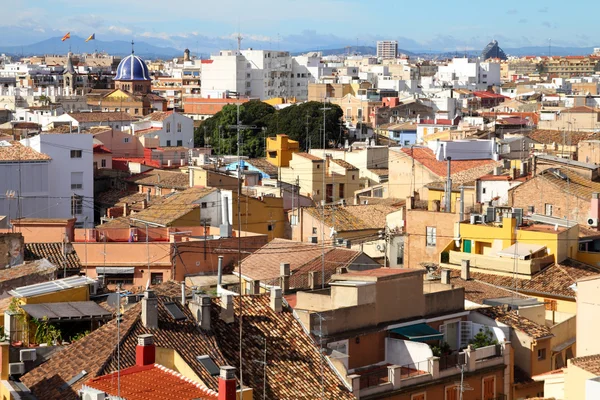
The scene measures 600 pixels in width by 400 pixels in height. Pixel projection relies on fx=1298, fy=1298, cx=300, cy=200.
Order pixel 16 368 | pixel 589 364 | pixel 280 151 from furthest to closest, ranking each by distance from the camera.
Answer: pixel 280 151, pixel 16 368, pixel 589 364

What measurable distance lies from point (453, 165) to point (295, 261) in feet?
51.9

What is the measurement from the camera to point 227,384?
10570 millimetres

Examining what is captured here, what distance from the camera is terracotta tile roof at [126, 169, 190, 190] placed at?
32.4 metres

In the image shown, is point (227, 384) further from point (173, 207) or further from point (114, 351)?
point (173, 207)

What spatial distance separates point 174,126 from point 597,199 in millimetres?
27825

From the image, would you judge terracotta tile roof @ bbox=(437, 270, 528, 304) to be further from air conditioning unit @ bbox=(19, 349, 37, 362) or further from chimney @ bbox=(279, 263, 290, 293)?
air conditioning unit @ bbox=(19, 349, 37, 362)

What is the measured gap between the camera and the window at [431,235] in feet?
76.1

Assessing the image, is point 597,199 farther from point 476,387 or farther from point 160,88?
point 160,88

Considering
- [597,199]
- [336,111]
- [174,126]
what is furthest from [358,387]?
[336,111]

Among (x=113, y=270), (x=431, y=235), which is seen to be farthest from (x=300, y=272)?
(x=431, y=235)

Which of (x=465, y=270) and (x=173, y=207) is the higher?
(x=173, y=207)

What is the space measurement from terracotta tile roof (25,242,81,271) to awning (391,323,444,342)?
261 inches

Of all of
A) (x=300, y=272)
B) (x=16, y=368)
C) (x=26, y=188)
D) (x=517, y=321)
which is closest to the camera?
(x=16, y=368)

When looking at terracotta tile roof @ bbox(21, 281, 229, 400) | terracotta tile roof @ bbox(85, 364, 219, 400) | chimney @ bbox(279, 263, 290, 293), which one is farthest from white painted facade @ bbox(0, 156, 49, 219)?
terracotta tile roof @ bbox(85, 364, 219, 400)
